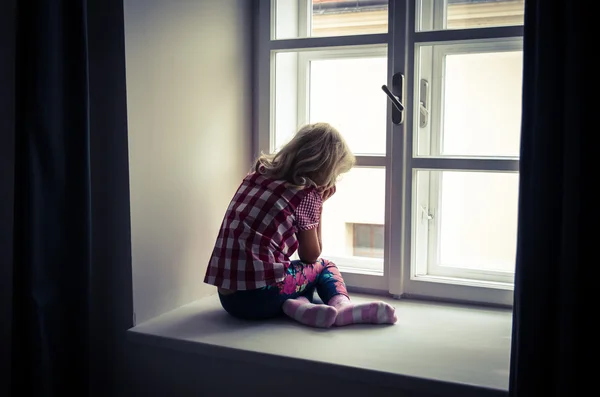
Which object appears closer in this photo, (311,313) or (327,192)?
(311,313)

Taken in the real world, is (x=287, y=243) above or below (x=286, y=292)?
above

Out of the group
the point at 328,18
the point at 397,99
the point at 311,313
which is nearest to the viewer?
the point at 311,313

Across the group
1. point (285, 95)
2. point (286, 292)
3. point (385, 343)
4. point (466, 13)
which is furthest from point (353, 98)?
point (385, 343)

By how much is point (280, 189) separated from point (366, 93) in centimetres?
52

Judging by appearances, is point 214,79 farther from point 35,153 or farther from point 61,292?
point 61,292

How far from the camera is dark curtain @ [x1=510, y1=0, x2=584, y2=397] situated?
121cm

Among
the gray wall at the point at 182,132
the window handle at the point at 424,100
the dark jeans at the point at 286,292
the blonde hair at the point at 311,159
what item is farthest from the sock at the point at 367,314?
the window handle at the point at 424,100

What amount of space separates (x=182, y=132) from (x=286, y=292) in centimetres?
55

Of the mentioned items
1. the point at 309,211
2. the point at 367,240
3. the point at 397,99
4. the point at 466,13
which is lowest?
the point at 367,240

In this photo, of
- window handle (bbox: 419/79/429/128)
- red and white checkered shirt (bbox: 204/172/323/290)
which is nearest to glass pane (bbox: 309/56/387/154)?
window handle (bbox: 419/79/429/128)

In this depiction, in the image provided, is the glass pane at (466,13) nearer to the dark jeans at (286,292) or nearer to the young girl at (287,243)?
the young girl at (287,243)

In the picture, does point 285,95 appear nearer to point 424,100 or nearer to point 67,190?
point 424,100

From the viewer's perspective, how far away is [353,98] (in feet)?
7.00

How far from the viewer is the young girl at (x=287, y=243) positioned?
1732 millimetres
